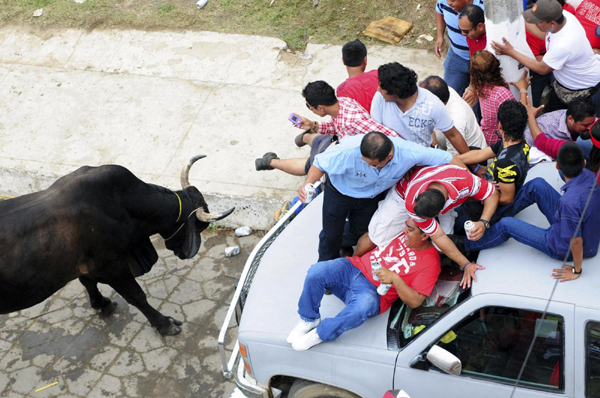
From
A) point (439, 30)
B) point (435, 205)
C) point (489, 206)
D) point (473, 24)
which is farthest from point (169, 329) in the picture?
point (439, 30)

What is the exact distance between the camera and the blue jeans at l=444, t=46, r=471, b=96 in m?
6.64

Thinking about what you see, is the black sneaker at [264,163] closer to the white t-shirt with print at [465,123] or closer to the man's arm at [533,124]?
the white t-shirt with print at [465,123]

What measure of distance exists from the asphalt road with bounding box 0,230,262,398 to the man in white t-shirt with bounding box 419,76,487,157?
2564 mm

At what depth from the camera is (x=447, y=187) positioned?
4.05 m

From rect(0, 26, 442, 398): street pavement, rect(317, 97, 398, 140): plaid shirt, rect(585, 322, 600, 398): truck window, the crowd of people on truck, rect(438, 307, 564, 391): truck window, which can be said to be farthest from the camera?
rect(0, 26, 442, 398): street pavement

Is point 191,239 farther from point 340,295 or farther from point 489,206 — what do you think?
point 489,206

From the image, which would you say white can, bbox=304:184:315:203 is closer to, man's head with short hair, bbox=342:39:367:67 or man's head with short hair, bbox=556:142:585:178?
man's head with short hair, bbox=342:39:367:67

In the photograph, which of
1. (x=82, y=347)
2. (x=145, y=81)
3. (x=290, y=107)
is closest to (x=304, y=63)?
(x=290, y=107)

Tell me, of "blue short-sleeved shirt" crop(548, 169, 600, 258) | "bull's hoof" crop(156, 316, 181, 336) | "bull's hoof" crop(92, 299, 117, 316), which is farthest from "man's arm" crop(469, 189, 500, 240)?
"bull's hoof" crop(92, 299, 117, 316)

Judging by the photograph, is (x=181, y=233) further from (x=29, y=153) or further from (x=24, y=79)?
(x=24, y=79)

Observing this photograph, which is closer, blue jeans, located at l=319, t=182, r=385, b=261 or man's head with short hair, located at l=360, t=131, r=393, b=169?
man's head with short hair, located at l=360, t=131, r=393, b=169

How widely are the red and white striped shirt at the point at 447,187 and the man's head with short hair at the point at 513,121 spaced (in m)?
0.44

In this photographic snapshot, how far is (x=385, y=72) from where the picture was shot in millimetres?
4699

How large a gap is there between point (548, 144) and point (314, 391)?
2.68 metres
